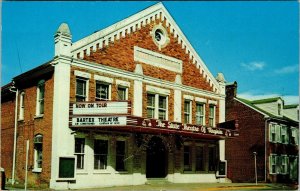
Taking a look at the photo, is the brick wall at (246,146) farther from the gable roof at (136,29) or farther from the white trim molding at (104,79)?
the white trim molding at (104,79)

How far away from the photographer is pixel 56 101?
64.4 feet

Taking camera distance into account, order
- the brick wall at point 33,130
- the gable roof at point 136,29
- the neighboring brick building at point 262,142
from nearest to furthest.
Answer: the brick wall at point 33,130 < the gable roof at point 136,29 < the neighboring brick building at point 262,142

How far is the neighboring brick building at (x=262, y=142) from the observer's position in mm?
34406

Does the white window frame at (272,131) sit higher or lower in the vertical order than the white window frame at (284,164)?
higher

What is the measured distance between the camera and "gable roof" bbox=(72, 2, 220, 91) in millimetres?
21270

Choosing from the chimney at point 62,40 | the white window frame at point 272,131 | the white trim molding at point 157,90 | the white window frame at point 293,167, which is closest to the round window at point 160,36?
the white trim molding at point 157,90

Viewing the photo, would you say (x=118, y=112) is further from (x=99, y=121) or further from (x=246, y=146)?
(x=246, y=146)

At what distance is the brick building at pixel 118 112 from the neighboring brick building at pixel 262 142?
6.94 m

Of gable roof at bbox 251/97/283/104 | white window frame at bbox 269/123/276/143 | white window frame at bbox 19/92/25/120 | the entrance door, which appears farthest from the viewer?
gable roof at bbox 251/97/283/104

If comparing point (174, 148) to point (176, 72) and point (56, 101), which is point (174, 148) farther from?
point (56, 101)

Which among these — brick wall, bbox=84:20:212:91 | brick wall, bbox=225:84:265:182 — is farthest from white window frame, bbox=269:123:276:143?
brick wall, bbox=84:20:212:91

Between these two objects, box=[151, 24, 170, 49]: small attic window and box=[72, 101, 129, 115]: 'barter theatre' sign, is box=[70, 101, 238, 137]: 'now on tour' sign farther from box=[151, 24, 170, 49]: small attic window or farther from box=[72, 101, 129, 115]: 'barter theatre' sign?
box=[151, 24, 170, 49]: small attic window

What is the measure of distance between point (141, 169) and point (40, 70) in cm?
775

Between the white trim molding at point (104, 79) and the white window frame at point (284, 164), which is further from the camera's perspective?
the white window frame at point (284, 164)
